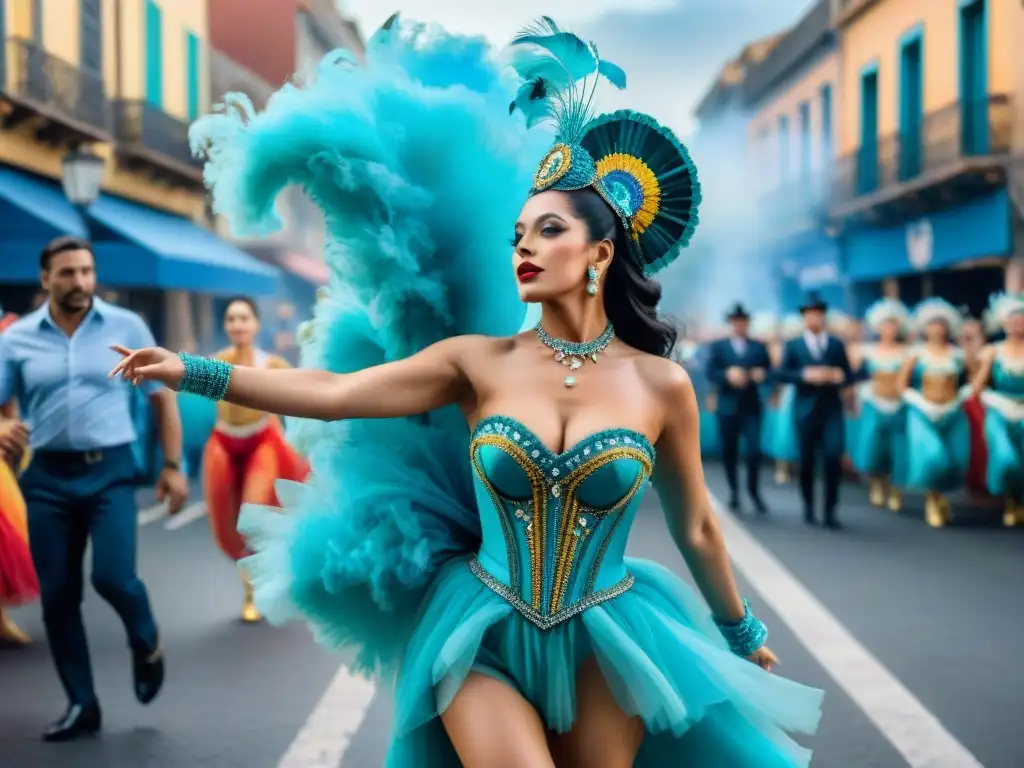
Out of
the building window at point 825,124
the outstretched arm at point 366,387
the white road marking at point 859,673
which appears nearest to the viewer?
the outstretched arm at point 366,387

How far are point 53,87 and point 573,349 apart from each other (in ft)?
59.7

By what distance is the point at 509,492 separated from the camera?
3396mm

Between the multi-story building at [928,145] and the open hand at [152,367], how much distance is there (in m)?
20.2

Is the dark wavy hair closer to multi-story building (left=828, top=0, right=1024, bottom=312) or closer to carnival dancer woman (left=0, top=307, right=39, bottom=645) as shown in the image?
carnival dancer woman (left=0, top=307, right=39, bottom=645)

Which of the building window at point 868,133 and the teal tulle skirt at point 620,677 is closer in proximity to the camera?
the teal tulle skirt at point 620,677

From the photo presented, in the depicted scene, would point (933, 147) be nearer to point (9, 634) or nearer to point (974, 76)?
point (974, 76)

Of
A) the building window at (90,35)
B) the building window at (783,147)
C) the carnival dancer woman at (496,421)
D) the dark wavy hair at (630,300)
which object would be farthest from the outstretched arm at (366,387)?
the building window at (783,147)

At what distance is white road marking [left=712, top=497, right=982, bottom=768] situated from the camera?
18.4 ft

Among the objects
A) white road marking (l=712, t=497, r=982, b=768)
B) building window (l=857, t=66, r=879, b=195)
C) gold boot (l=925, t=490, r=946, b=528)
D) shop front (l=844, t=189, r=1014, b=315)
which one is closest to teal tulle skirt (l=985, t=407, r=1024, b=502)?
gold boot (l=925, t=490, r=946, b=528)

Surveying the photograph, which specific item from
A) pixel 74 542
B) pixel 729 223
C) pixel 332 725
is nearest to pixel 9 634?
pixel 74 542

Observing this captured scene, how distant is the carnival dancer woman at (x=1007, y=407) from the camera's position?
12.5 metres

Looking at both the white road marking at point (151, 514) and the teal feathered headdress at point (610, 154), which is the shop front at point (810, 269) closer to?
the white road marking at point (151, 514)

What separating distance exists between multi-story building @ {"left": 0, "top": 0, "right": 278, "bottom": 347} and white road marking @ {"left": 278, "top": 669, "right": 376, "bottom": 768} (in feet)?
31.4

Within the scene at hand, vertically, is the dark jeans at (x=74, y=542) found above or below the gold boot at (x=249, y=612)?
above
